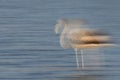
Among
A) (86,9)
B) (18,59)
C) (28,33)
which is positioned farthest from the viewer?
(86,9)

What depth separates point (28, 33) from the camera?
33.1 ft

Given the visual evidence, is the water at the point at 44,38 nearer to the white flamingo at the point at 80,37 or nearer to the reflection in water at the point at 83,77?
the reflection in water at the point at 83,77

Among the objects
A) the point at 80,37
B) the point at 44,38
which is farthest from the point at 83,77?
the point at 44,38

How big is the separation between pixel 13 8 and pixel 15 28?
275cm

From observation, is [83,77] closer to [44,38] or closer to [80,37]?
[80,37]

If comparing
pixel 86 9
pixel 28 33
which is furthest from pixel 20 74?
pixel 86 9

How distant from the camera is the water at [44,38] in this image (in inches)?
287

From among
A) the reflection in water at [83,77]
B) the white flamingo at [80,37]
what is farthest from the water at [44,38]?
the white flamingo at [80,37]

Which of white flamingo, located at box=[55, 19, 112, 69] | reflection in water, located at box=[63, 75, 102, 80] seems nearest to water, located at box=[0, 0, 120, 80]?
reflection in water, located at box=[63, 75, 102, 80]

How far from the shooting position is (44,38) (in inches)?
380

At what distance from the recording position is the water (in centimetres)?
728

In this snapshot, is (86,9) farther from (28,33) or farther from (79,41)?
(79,41)

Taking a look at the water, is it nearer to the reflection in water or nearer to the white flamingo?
the reflection in water

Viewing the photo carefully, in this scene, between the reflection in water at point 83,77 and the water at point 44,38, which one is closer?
the reflection in water at point 83,77
